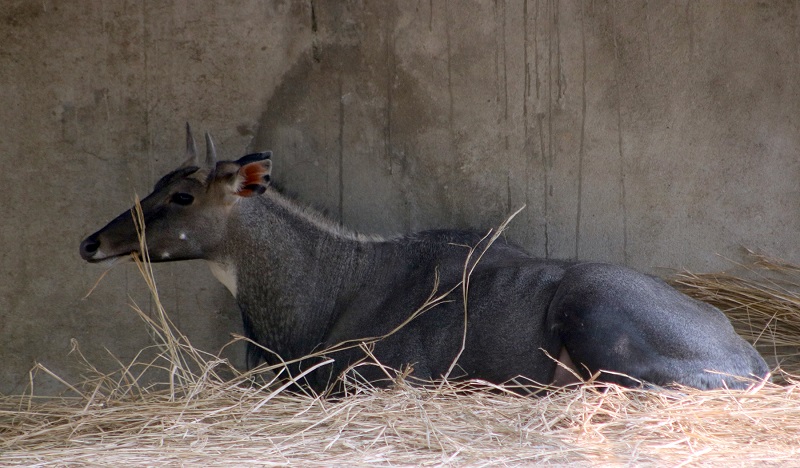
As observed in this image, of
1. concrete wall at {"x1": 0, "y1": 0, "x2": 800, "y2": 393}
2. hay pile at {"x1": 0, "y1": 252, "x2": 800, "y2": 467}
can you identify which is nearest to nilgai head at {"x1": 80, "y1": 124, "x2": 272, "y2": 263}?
concrete wall at {"x1": 0, "y1": 0, "x2": 800, "y2": 393}

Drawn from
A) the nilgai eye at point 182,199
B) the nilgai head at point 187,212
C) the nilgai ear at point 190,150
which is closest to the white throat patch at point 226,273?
the nilgai head at point 187,212

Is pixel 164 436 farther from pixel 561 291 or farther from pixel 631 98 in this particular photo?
pixel 631 98

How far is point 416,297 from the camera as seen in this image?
254 inches

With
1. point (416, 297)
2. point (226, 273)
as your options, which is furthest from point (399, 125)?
point (226, 273)

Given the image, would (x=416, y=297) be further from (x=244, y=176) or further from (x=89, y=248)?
(x=89, y=248)

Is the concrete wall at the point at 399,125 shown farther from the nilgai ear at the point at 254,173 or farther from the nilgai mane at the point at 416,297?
the nilgai ear at the point at 254,173

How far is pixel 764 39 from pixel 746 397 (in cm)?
333

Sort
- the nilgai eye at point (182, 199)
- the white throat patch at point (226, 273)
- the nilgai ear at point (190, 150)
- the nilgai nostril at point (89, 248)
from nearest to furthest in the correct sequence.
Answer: the nilgai nostril at point (89, 248) → the nilgai eye at point (182, 199) → the white throat patch at point (226, 273) → the nilgai ear at point (190, 150)

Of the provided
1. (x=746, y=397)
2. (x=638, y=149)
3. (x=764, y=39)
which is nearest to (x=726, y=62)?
(x=764, y=39)

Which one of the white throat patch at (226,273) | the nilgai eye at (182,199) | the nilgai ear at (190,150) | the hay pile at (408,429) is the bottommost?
the hay pile at (408,429)

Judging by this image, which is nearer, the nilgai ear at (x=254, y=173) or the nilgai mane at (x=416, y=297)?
the nilgai mane at (x=416, y=297)

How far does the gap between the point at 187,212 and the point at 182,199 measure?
10cm

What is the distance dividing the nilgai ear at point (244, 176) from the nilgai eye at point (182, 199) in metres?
0.23

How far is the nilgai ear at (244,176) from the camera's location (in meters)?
6.45
